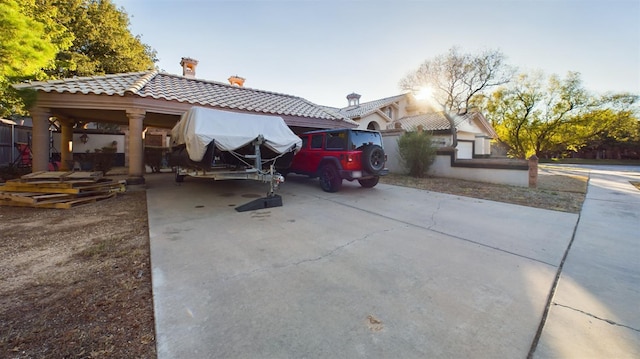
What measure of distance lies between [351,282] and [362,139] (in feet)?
19.1

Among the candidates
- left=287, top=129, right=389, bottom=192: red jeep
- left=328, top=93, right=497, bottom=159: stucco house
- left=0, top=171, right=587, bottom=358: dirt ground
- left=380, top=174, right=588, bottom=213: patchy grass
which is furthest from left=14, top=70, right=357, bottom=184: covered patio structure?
left=328, top=93, right=497, bottom=159: stucco house

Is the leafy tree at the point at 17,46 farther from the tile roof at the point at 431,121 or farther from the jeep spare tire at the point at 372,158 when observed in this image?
the tile roof at the point at 431,121

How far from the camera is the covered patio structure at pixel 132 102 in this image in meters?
8.21

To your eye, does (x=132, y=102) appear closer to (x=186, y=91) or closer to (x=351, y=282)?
(x=186, y=91)

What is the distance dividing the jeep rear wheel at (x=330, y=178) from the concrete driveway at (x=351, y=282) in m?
2.39

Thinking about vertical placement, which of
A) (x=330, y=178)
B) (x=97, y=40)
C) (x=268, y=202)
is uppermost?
(x=97, y=40)

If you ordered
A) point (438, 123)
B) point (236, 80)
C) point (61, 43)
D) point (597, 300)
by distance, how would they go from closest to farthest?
point (597, 300), point (61, 43), point (236, 80), point (438, 123)

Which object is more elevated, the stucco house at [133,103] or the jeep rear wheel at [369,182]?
the stucco house at [133,103]

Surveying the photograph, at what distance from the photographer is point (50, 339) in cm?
200

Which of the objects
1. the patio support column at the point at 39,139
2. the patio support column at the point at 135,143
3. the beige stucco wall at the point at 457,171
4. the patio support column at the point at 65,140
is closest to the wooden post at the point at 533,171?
the beige stucco wall at the point at 457,171

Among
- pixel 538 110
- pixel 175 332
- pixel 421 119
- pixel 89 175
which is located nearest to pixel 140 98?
pixel 89 175

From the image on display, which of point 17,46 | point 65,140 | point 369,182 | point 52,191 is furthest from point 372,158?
point 65,140

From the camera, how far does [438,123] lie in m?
21.9

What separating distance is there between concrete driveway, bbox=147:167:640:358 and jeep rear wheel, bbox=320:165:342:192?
239cm
